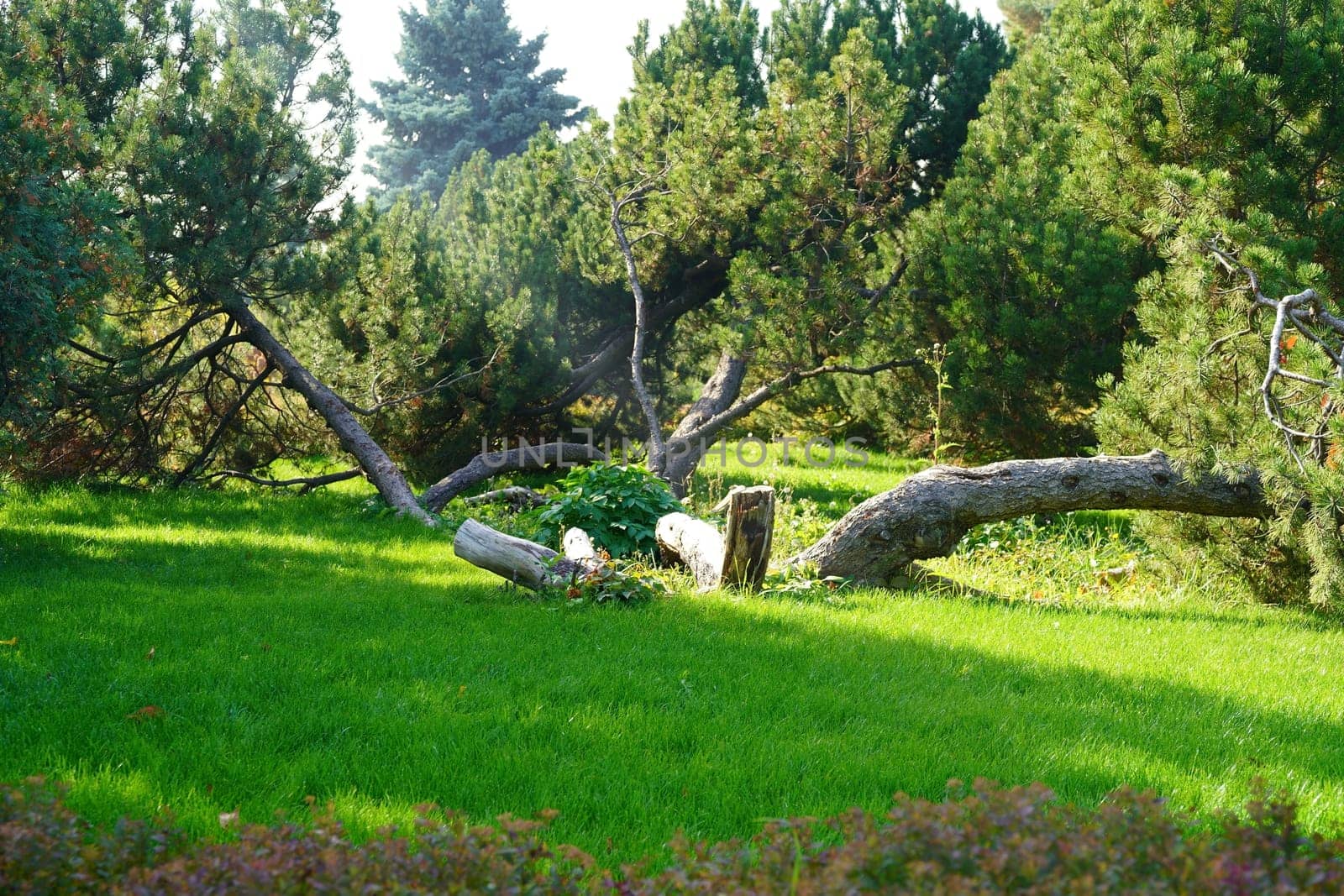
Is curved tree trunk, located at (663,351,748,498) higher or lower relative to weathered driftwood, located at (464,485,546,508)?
higher

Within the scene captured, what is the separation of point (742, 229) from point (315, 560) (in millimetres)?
6759

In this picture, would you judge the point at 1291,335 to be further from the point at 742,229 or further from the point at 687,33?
the point at 687,33

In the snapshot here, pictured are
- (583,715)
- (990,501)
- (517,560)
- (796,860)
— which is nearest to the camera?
(796,860)

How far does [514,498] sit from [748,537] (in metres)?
4.72

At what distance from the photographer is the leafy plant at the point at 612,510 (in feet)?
26.7

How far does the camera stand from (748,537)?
21.7ft

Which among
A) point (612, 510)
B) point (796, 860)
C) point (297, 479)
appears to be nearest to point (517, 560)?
point (612, 510)

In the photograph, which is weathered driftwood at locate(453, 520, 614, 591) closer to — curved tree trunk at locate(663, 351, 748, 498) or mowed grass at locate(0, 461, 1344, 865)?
mowed grass at locate(0, 461, 1344, 865)

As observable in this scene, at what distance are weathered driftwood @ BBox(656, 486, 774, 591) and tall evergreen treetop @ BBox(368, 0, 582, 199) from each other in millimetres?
29992

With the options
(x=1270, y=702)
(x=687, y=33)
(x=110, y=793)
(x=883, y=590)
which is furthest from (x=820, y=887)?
(x=687, y=33)

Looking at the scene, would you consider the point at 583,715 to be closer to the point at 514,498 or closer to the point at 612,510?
the point at 612,510

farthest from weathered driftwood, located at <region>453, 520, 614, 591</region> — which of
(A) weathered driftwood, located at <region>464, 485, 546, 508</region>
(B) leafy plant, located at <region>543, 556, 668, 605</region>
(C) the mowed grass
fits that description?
(A) weathered driftwood, located at <region>464, 485, 546, 508</region>

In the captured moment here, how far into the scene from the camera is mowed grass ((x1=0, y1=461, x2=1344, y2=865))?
358 centimetres

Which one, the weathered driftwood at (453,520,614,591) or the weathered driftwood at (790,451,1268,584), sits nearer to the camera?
the weathered driftwood at (453,520,614,591)
